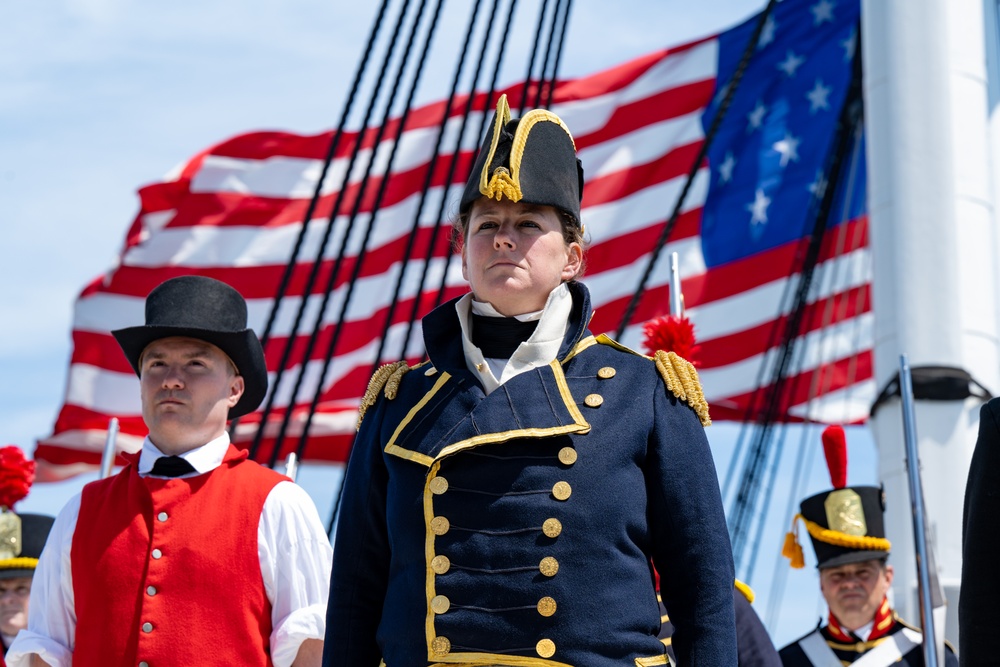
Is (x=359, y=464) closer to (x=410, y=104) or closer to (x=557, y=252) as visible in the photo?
(x=557, y=252)

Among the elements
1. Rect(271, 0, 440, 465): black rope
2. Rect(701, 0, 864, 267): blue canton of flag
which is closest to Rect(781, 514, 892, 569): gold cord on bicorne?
Rect(271, 0, 440, 465): black rope

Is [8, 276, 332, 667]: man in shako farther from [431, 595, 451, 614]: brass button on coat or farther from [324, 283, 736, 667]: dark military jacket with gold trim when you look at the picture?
[431, 595, 451, 614]: brass button on coat

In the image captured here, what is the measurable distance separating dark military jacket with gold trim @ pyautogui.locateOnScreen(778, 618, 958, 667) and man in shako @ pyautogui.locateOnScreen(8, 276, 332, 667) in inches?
96.5

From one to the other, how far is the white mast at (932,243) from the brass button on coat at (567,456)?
3996 millimetres

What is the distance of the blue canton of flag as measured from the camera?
487 inches

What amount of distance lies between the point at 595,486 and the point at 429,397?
36 cm

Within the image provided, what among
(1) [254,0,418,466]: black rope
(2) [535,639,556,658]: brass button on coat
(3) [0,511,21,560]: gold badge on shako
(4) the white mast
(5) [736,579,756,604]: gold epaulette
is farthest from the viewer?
(1) [254,0,418,466]: black rope

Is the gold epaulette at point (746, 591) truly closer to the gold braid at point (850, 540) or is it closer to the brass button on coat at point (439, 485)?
the gold braid at point (850, 540)

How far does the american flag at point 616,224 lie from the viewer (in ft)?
39.7

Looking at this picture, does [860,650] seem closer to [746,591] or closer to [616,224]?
[746,591]

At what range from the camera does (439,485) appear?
2.59 m

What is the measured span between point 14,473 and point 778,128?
8733mm

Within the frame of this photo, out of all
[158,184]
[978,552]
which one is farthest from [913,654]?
[158,184]

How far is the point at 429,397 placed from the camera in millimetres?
2748
